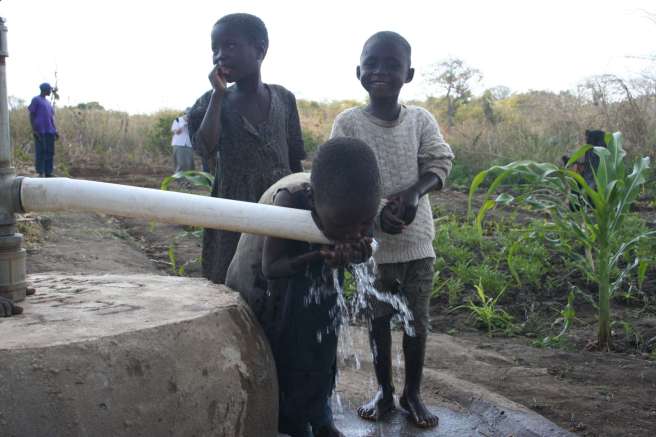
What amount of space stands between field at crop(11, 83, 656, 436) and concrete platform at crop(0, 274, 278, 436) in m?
1.04

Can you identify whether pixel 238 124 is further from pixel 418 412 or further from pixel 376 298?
pixel 418 412

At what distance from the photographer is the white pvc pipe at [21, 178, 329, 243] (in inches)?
68.1

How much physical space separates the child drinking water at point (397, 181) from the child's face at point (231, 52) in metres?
0.40

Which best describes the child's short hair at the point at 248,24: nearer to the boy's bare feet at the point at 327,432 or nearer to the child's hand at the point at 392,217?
the child's hand at the point at 392,217

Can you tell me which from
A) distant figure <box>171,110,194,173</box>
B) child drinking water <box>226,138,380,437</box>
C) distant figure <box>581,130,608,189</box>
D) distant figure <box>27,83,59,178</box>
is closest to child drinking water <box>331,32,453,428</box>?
child drinking water <box>226,138,380,437</box>

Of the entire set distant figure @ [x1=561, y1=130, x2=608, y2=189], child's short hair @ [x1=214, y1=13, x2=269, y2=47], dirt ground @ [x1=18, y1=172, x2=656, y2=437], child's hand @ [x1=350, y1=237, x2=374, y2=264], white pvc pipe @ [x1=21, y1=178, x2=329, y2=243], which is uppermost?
child's short hair @ [x1=214, y1=13, x2=269, y2=47]

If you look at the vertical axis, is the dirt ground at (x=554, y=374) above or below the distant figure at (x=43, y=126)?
below

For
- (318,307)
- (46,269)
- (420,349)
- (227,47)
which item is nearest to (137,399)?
(318,307)

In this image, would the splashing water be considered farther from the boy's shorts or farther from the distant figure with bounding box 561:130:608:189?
the distant figure with bounding box 561:130:608:189

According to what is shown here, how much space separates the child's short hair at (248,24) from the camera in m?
2.59

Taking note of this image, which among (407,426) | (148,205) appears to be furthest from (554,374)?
(148,205)

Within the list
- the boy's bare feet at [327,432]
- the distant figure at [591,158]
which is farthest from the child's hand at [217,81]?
the distant figure at [591,158]

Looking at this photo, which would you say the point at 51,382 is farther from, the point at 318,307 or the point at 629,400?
the point at 629,400

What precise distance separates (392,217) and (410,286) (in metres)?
0.41
